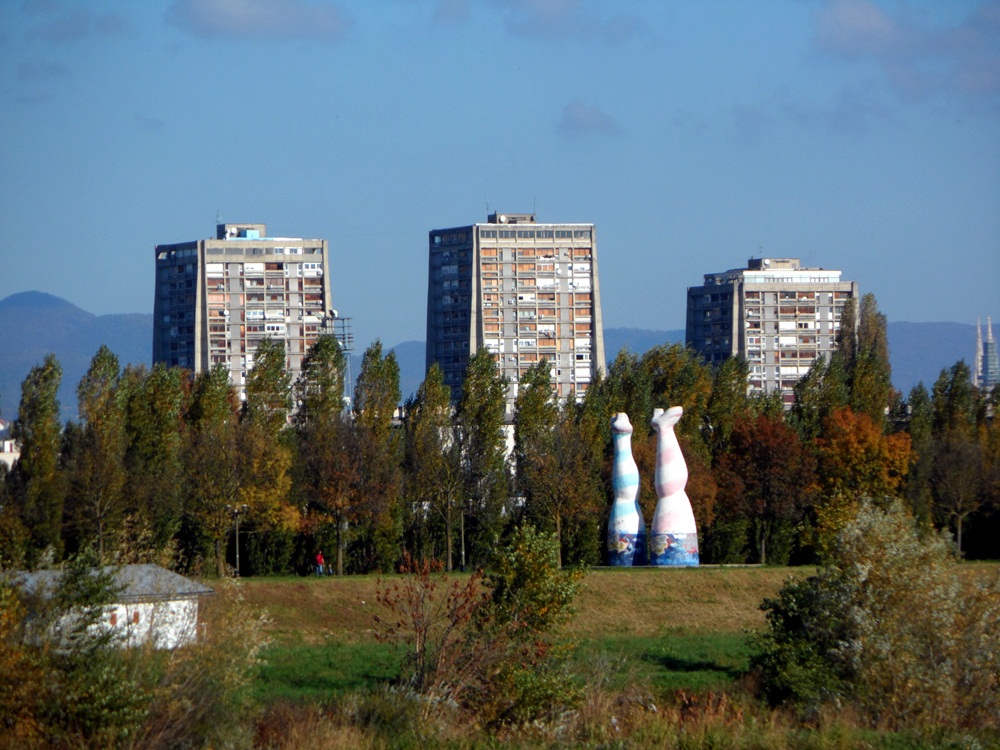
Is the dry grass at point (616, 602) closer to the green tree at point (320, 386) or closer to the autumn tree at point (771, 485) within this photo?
the autumn tree at point (771, 485)

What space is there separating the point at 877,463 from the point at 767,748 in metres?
36.6

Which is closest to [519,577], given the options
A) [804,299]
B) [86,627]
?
[86,627]

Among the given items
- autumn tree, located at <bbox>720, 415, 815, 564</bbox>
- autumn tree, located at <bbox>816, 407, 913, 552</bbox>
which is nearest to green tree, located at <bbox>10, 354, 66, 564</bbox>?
autumn tree, located at <bbox>720, 415, 815, 564</bbox>

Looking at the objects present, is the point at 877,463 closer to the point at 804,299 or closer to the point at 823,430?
the point at 823,430

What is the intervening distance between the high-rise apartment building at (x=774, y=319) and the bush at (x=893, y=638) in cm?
10551

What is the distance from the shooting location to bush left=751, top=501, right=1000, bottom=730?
80.3 ft

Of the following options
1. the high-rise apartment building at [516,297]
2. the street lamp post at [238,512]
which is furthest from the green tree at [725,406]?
the high-rise apartment building at [516,297]

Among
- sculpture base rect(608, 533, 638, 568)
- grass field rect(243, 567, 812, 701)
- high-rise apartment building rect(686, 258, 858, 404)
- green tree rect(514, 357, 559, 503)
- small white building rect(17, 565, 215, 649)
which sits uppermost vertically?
high-rise apartment building rect(686, 258, 858, 404)

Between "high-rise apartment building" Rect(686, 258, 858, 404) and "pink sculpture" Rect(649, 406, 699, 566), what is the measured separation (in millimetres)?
85424

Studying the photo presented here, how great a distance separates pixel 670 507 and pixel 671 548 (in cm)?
148

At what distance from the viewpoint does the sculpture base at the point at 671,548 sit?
47.2 meters

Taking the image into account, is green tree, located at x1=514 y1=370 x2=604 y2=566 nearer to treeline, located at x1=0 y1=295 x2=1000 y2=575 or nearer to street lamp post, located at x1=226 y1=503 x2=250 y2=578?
treeline, located at x1=0 y1=295 x2=1000 y2=575

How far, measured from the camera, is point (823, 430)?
199ft

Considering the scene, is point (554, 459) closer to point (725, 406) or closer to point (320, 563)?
point (320, 563)
